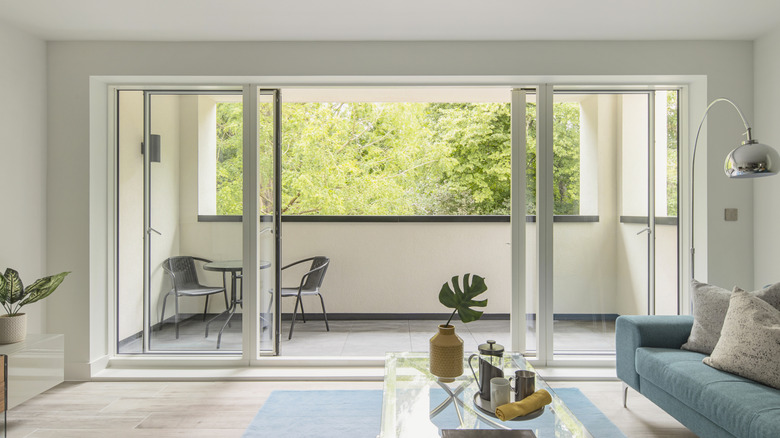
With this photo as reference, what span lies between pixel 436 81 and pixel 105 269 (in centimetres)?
290

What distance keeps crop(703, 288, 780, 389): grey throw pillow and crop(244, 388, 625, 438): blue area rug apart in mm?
723

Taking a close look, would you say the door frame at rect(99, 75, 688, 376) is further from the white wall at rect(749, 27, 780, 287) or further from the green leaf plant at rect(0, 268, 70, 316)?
the green leaf plant at rect(0, 268, 70, 316)

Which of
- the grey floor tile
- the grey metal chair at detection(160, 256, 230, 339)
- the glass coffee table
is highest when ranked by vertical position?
the grey metal chair at detection(160, 256, 230, 339)

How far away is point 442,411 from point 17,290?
8.84 ft

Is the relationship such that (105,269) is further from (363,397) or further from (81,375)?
(363,397)

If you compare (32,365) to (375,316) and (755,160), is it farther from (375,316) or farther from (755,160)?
(755,160)

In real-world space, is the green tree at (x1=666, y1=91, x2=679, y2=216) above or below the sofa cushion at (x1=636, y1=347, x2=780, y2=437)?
above

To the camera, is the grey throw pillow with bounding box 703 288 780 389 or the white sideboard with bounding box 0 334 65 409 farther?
the white sideboard with bounding box 0 334 65 409

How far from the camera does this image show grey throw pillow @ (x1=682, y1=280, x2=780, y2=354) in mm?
A: 2684

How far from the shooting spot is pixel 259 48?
3734 mm

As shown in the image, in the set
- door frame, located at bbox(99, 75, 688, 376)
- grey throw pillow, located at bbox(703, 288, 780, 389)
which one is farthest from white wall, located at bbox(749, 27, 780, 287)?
grey throw pillow, located at bbox(703, 288, 780, 389)

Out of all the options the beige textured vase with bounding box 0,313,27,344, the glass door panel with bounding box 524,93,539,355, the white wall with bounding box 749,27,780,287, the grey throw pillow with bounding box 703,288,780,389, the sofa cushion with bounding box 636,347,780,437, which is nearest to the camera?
the sofa cushion with bounding box 636,347,780,437

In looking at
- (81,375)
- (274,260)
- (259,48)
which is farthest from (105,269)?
(259,48)

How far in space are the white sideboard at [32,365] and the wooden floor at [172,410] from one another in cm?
18
